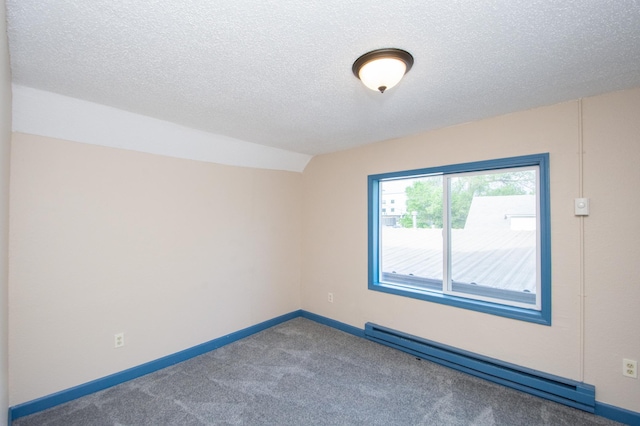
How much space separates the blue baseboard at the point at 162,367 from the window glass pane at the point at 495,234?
84 centimetres

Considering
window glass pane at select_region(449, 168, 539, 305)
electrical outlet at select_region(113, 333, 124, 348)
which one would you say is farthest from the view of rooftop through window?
electrical outlet at select_region(113, 333, 124, 348)

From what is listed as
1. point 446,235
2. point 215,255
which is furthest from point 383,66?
point 215,255

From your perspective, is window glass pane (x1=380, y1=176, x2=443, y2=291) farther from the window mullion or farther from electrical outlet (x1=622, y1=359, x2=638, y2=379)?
electrical outlet (x1=622, y1=359, x2=638, y2=379)

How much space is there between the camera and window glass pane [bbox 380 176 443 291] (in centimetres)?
307

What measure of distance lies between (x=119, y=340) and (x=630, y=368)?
157 inches

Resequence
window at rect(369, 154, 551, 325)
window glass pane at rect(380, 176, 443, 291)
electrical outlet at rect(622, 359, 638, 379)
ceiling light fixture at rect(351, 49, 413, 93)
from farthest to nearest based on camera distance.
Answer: window glass pane at rect(380, 176, 443, 291) → window at rect(369, 154, 551, 325) → electrical outlet at rect(622, 359, 638, 379) → ceiling light fixture at rect(351, 49, 413, 93)

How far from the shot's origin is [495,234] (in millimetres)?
2664

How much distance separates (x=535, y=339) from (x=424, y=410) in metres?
1.11

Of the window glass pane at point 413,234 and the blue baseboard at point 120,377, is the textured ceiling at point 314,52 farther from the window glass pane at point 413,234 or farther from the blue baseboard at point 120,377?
the blue baseboard at point 120,377

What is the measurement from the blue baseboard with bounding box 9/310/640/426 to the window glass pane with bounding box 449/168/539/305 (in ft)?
2.77

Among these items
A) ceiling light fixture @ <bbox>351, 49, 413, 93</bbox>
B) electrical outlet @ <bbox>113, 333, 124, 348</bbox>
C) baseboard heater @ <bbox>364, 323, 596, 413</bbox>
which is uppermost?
ceiling light fixture @ <bbox>351, 49, 413, 93</bbox>

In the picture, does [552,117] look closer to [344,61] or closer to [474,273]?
[474,273]

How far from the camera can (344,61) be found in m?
1.61

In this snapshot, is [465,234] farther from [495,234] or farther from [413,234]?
[413,234]
